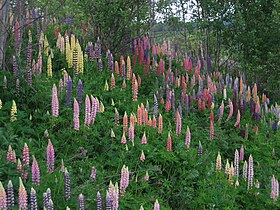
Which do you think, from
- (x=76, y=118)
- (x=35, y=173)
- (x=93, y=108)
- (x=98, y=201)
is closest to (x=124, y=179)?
(x=98, y=201)

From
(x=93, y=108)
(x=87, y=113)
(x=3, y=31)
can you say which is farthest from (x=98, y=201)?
(x=3, y=31)

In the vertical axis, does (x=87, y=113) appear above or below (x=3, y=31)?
below

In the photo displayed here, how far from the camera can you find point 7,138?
16.3 feet

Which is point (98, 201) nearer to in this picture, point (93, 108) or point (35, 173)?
point (35, 173)

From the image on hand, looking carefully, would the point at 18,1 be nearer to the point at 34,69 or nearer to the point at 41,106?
the point at 34,69

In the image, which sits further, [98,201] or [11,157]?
[11,157]

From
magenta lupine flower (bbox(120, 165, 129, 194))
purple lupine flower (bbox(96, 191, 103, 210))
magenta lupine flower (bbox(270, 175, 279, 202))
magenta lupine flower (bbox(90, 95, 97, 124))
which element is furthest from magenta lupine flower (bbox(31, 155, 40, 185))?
magenta lupine flower (bbox(270, 175, 279, 202))

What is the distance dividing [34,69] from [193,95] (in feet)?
9.35

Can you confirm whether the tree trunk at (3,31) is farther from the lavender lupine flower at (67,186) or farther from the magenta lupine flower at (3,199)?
the magenta lupine flower at (3,199)

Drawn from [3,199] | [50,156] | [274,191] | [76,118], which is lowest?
[274,191]

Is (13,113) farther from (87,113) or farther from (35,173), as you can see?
(35,173)

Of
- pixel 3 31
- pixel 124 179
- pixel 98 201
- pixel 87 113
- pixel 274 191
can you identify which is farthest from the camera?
pixel 3 31

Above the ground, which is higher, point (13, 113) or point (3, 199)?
point (13, 113)

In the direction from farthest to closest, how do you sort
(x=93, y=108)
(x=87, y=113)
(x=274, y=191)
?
(x=93, y=108) < (x=87, y=113) < (x=274, y=191)
